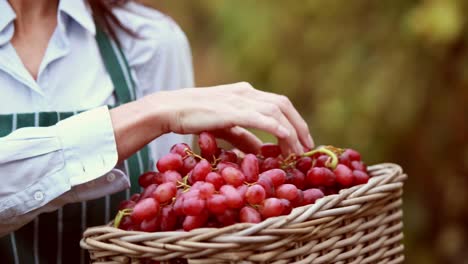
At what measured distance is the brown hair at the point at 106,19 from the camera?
171cm

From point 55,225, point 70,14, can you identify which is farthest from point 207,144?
point 70,14

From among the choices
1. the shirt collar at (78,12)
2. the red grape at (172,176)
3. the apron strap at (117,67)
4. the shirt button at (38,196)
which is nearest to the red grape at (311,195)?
the red grape at (172,176)

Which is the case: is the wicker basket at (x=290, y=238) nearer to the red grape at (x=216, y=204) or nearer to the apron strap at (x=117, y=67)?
the red grape at (x=216, y=204)

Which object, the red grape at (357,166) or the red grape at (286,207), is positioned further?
the red grape at (357,166)

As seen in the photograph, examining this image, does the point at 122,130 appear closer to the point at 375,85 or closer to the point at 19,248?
the point at 19,248

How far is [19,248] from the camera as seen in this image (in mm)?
1475

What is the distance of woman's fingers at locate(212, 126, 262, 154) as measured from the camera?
1.46m

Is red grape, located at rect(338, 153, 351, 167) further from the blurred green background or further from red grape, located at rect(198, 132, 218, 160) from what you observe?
Result: the blurred green background

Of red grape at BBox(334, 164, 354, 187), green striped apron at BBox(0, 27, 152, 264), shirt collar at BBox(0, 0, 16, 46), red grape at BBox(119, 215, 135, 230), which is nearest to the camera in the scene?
red grape at BBox(119, 215, 135, 230)

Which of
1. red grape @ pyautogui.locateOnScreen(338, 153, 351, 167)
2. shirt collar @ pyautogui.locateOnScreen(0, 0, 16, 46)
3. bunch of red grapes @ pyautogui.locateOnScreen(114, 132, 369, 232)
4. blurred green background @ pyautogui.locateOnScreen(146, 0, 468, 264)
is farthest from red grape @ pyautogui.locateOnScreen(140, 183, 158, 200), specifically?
blurred green background @ pyautogui.locateOnScreen(146, 0, 468, 264)

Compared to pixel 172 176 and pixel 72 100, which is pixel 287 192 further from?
pixel 72 100

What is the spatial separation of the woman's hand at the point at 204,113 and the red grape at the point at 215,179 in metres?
0.12

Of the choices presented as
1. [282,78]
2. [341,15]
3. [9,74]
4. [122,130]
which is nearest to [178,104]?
[122,130]

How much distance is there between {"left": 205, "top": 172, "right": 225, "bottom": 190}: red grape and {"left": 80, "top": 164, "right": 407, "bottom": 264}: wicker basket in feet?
0.31
